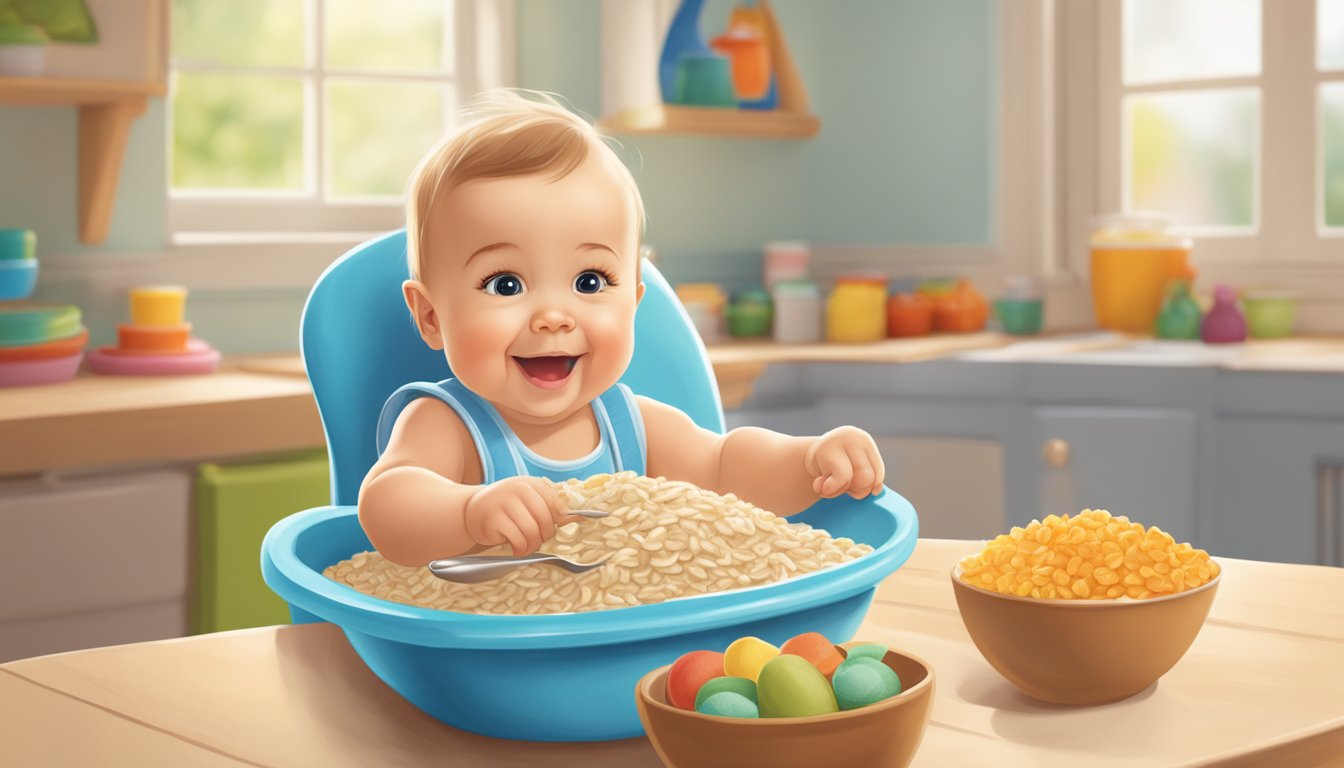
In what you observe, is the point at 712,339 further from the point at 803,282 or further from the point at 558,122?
the point at 558,122

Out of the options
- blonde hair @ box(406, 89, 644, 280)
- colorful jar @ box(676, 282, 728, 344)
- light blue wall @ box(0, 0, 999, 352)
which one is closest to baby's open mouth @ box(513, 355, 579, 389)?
blonde hair @ box(406, 89, 644, 280)

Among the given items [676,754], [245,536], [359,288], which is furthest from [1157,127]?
[676,754]

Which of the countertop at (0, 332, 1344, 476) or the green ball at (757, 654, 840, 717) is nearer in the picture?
the green ball at (757, 654, 840, 717)

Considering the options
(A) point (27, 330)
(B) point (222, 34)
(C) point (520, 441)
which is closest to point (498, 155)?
(C) point (520, 441)

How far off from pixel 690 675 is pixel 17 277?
200 cm

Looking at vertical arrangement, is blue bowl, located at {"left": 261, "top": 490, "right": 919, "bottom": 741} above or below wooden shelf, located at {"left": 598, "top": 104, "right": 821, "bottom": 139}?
below

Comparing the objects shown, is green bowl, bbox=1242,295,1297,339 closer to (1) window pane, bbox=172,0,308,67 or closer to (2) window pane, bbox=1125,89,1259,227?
(2) window pane, bbox=1125,89,1259,227

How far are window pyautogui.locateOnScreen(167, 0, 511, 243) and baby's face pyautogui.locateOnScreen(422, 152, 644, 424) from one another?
6.57 feet

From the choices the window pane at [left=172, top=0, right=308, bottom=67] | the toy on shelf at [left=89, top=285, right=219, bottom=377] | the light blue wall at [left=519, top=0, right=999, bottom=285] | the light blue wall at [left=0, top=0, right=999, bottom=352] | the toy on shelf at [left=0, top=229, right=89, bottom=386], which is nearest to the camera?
the toy on shelf at [left=0, top=229, right=89, bottom=386]

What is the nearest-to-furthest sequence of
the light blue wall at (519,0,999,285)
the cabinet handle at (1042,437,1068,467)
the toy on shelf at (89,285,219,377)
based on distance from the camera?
the toy on shelf at (89,285,219,377) < the cabinet handle at (1042,437,1068,467) < the light blue wall at (519,0,999,285)

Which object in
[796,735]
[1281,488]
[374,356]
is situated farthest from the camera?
[1281,488]

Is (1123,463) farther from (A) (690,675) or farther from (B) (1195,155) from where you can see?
(A) (690,675)

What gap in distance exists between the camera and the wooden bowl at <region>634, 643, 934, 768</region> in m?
0.68

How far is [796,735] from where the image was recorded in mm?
680
